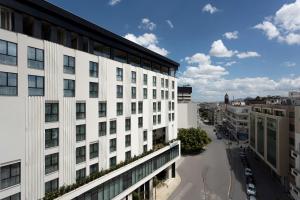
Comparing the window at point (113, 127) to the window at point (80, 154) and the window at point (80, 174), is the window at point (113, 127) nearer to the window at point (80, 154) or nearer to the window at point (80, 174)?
the window at point (80, 154)

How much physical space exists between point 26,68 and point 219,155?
70.3 m

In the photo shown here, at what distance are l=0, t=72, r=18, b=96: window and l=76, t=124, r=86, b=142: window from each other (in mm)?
8894

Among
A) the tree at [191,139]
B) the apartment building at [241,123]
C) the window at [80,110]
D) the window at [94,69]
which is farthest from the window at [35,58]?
the apartment building at [241,123]

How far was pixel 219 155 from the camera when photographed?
260 feet

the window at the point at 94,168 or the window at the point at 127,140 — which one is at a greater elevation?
the window at the point at 127,140

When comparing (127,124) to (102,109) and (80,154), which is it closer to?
(102,109)

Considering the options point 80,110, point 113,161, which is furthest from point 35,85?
point 113,161

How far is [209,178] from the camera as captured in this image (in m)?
56.3

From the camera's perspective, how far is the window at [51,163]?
24.2m

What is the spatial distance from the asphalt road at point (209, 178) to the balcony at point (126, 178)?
278 inches

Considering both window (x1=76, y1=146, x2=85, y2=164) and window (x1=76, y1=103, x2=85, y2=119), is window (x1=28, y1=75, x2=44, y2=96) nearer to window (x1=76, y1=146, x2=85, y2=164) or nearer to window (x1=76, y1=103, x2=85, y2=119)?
window (x1=76, y1=103, x2=85, y2=119)

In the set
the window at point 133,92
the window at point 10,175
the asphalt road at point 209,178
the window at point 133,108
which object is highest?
the window at point 133,92

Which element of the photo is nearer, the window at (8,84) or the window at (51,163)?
the window at (8,84)

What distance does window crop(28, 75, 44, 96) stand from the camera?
73.8 feet
